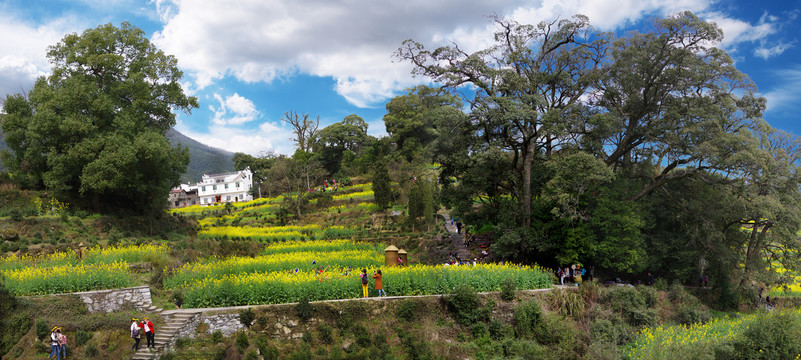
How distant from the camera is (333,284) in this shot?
55.2 feet

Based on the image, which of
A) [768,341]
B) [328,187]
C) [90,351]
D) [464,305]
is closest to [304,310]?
[464,305]

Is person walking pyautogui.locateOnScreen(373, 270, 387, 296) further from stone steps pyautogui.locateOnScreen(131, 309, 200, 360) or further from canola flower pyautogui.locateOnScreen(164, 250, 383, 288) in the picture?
stone steps pyautogui.locateOnScreen(131, 309, 200, 360)

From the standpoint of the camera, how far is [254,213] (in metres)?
42.9

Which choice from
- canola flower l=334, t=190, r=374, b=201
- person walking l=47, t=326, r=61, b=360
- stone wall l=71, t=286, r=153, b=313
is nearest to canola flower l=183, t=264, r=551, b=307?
stone wall l=71, t=286, r=153, b=313

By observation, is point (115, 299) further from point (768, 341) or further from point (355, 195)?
point (355, 195)

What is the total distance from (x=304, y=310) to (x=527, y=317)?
8.81 metres

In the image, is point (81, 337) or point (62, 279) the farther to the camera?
point (62, 279)

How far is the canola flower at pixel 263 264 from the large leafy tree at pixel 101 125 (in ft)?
26.8

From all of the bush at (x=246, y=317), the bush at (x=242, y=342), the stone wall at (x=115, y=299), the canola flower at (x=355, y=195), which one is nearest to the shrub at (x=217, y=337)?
the bush at (x=242, y=342)

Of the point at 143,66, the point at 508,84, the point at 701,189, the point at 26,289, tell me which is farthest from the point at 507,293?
the point at 143,66

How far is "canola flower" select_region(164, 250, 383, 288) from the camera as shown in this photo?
56.8 ft

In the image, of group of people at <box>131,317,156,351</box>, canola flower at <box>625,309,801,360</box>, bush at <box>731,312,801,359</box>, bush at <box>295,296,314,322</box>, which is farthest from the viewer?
bush at <box>731,312,801,359</box>

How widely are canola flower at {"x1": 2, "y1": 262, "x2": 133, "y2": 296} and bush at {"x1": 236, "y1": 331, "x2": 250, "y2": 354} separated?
17.4ft

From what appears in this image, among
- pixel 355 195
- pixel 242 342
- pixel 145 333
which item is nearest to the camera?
pixel 145 333
